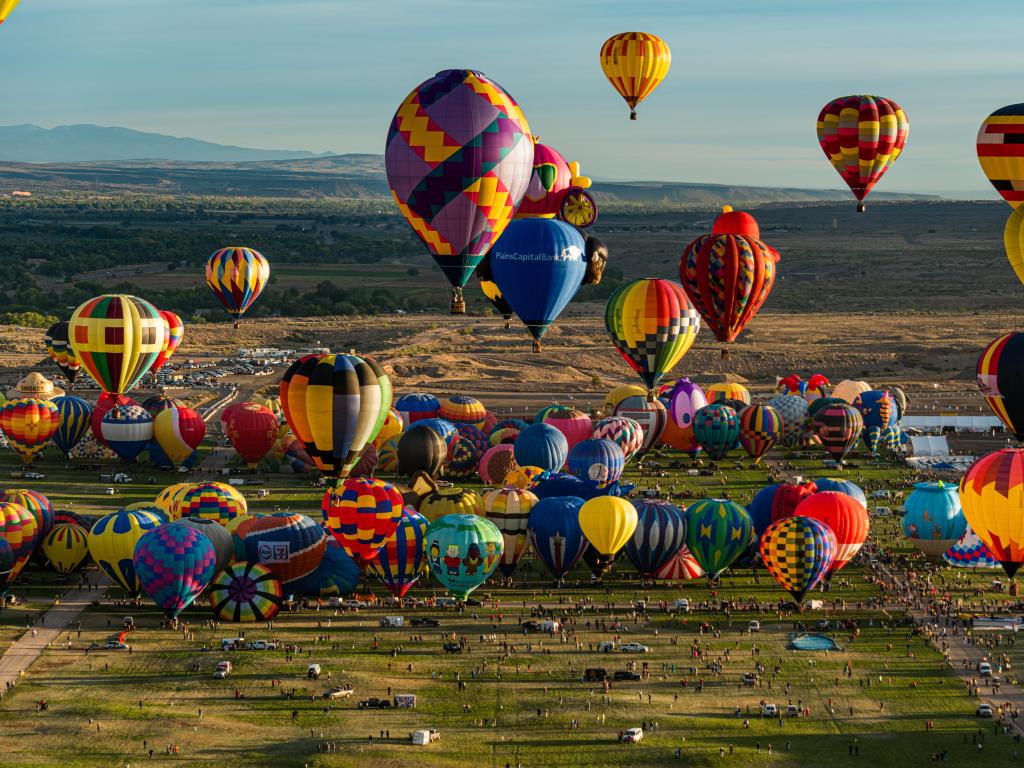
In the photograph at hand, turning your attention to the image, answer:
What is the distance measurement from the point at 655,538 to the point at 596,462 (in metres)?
8.61

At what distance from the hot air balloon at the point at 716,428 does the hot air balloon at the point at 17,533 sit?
29133mm

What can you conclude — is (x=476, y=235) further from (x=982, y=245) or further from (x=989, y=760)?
(x=982, y=245)

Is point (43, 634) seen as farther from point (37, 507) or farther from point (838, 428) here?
point (838, 428)

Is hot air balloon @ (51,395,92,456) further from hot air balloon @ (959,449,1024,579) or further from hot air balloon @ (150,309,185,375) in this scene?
hot air balloon @ (959,449,1024,579)

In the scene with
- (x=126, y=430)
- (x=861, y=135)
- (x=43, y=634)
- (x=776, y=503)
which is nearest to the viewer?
(x=43, y=634)

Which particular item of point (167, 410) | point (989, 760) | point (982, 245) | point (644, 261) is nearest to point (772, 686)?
point (989, 760)

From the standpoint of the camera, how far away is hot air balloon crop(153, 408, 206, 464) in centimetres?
6175

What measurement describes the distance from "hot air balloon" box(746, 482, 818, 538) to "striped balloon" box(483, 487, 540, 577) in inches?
266

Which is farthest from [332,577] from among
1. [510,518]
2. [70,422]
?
[70,422]

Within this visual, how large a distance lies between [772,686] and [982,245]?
6005 inches

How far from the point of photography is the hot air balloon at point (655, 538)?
44969 mm

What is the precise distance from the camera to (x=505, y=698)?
117 feet

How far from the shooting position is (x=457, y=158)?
38.1m

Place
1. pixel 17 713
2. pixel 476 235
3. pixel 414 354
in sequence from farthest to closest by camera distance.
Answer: pixel 414 354 < pixel 476 235 < pixel 17 713
